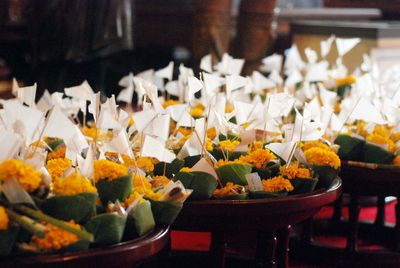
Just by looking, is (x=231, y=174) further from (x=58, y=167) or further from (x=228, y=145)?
(x=58, y=167)

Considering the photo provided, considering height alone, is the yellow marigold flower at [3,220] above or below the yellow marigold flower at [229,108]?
above

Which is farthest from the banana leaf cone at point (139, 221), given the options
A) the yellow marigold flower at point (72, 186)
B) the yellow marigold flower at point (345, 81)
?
the yellow marigold flower at point (345, 81)

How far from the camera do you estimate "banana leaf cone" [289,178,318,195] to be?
8.93ft

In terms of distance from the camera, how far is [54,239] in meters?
1.88

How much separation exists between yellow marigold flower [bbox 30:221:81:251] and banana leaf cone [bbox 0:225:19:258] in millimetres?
45

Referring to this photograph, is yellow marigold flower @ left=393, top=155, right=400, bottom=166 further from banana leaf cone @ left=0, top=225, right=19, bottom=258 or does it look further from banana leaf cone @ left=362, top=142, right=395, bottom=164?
banana leaf cone @ left=0, top=225, right=19, bottom=258

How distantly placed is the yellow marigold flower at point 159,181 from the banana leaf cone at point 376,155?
108 cm

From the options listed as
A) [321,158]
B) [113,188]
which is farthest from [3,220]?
[321,158]

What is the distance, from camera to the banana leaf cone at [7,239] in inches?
72.3

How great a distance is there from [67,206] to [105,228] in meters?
0.10

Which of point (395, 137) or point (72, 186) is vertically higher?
point (72, 186)

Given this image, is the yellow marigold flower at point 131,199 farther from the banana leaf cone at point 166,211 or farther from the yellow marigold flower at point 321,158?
the yellow marigold flower at point 321,158

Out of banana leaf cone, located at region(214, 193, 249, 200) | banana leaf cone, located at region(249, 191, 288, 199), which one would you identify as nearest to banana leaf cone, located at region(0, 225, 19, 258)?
banana leaf cone, located at region(214, 193, 249, 200)

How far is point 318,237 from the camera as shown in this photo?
421cm
